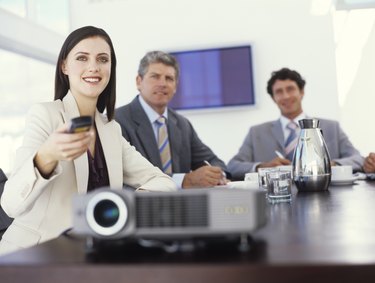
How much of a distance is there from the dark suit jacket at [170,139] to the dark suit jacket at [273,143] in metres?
0.29

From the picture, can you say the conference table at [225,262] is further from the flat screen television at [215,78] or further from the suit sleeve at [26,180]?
the flat screen television at [215,78]

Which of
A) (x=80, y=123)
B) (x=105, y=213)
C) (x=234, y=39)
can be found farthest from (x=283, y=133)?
(x=105, y=213)

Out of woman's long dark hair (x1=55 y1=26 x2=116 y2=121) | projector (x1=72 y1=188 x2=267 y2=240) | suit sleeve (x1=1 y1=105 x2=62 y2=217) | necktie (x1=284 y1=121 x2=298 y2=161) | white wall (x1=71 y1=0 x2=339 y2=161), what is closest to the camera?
projector (x1=72 y1=188 x2=267 y2=240)

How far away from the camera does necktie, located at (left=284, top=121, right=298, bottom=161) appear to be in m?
3.86

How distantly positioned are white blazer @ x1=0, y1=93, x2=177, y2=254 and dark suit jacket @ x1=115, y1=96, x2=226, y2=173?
0.99 meters

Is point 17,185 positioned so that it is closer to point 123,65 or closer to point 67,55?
point 67,55

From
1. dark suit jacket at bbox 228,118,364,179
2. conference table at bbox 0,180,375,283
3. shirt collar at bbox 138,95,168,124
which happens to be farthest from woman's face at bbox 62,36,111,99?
dark suit jacket at bbox 228,118,364,179

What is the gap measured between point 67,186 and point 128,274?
99cm

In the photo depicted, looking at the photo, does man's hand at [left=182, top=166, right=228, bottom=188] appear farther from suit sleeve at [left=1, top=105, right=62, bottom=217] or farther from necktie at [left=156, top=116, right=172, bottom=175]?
suit sleeve at [left=1, top=105, right=62, bottom=217]

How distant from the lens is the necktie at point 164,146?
3137 mm

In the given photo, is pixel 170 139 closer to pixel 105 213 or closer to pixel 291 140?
pixel 291 140

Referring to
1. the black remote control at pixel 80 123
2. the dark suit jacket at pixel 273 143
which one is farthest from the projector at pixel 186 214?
the dark suit jacket at pixel 273 143

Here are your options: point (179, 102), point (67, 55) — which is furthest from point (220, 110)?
point (67, 55)

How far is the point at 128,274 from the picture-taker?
0.76 m
